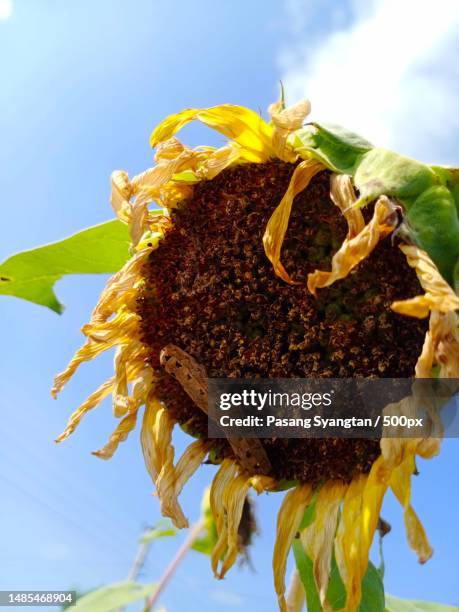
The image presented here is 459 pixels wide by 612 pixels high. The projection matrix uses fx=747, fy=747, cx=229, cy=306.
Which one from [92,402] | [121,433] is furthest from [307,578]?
[92,402]

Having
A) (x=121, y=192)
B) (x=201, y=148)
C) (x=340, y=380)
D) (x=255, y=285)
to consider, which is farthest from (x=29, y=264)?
(x=340, y=380)

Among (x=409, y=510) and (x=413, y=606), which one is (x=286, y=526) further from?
(x=413, y=606)

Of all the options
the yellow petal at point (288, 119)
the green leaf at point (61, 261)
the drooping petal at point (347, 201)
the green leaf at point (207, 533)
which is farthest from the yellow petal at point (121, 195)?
the green leaf at point (207, 533)

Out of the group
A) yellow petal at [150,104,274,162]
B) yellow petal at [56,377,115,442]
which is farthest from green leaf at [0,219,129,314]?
yellow petal at [150,104,274,162]

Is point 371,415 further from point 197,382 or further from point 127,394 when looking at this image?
point 127,394

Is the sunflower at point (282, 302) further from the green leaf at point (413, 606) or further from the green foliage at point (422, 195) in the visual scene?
the green leaf at point (413, 606)

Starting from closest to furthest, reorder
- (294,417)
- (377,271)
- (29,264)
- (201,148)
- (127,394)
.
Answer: (377,271) < (294,417) < (201,148) < (127,394) < (29,264)
